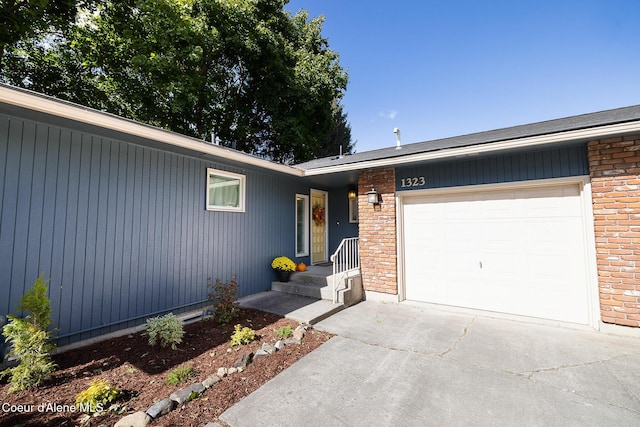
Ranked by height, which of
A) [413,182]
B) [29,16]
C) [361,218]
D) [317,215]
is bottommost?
[361,218]

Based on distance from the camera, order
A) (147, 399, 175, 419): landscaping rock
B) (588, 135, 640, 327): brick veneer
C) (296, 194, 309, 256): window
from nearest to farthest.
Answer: (147, 399, 175, 419): landscaping rock → (588, 135, 640, 327): brick veneer → (296, 194, 309, 256): window

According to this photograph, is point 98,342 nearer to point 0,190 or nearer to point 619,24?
point 0,190

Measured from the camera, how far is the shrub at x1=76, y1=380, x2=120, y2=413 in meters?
2.10

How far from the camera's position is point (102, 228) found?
3.54 metres

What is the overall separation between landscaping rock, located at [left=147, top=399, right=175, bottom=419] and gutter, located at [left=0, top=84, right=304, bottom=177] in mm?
3030

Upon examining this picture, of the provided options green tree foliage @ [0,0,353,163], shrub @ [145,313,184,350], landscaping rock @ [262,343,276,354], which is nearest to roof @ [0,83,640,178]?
shrub @ [145,313,184,350]

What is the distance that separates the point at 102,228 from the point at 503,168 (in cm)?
626

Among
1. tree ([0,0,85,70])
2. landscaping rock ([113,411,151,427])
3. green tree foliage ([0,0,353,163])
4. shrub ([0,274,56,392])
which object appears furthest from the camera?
green tree foliage ([0,0,353,163])

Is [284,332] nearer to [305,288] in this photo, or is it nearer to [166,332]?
[166,332]

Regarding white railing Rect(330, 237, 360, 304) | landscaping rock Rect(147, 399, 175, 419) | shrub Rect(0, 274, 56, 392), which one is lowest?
landscaping rock Rect(147, 399, 175, 419)

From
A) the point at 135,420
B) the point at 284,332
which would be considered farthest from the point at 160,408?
the point at 284,332

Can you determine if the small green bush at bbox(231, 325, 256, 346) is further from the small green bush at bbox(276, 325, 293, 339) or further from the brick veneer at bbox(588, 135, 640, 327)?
the brick veneer at bbox(588, 135, 640, 327)

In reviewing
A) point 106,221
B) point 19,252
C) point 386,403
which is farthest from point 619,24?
point 19,252

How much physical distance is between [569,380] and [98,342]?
558 cm
